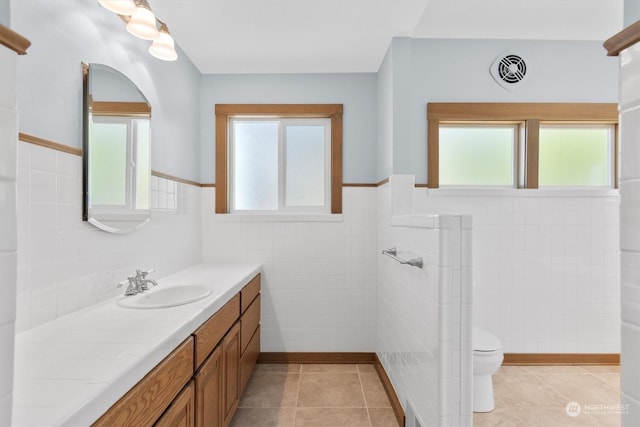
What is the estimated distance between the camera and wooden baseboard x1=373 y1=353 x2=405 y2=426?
2.03m

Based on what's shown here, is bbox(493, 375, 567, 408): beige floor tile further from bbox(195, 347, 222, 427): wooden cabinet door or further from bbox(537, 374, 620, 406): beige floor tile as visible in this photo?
bbox(195, 347, 222, 427): wooden cabinet door

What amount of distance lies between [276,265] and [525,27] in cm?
265

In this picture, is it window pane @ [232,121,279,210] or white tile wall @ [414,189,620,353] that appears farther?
window pane @ [232,121,279,210]

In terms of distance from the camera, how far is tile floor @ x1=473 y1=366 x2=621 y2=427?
2.05 metres

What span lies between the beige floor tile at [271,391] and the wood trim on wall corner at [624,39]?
7.69ft

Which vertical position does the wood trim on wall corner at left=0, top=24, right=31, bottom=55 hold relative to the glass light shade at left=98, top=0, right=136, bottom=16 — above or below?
below

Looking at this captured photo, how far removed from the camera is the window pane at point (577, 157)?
9.27ft

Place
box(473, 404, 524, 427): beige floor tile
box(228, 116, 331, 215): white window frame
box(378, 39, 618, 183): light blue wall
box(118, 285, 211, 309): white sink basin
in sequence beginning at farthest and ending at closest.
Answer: box(228, 116, 331, 215): white window frame
box(378, 39, 618, 183): light blue wall
box(473, 404, 524, 427): beige floor tile
box(118, 285, 211, 309): white sink basin

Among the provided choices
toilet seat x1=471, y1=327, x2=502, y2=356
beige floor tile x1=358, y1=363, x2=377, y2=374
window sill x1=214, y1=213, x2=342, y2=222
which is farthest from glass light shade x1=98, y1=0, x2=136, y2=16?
beige floor tile x1=358, y1=363, x2=377, y2=374

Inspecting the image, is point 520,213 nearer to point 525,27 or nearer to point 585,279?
point 585,279

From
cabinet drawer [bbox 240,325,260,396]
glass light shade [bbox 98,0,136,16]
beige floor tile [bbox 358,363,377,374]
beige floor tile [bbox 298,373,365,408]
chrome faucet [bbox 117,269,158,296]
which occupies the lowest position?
beige floor tile [bbox 358,363,377,374]

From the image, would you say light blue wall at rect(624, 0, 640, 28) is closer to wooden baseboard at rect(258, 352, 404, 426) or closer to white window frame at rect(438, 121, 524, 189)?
white window frame at rect(438, 121, 524, 189)

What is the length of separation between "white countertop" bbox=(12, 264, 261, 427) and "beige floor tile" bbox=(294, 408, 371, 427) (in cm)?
101

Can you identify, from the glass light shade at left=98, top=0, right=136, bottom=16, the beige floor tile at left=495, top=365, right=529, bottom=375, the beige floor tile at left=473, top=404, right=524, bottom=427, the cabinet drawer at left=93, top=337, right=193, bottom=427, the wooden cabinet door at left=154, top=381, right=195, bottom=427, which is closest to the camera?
the cabinet drawer at left=93, top=337, right=193, bottom=427
